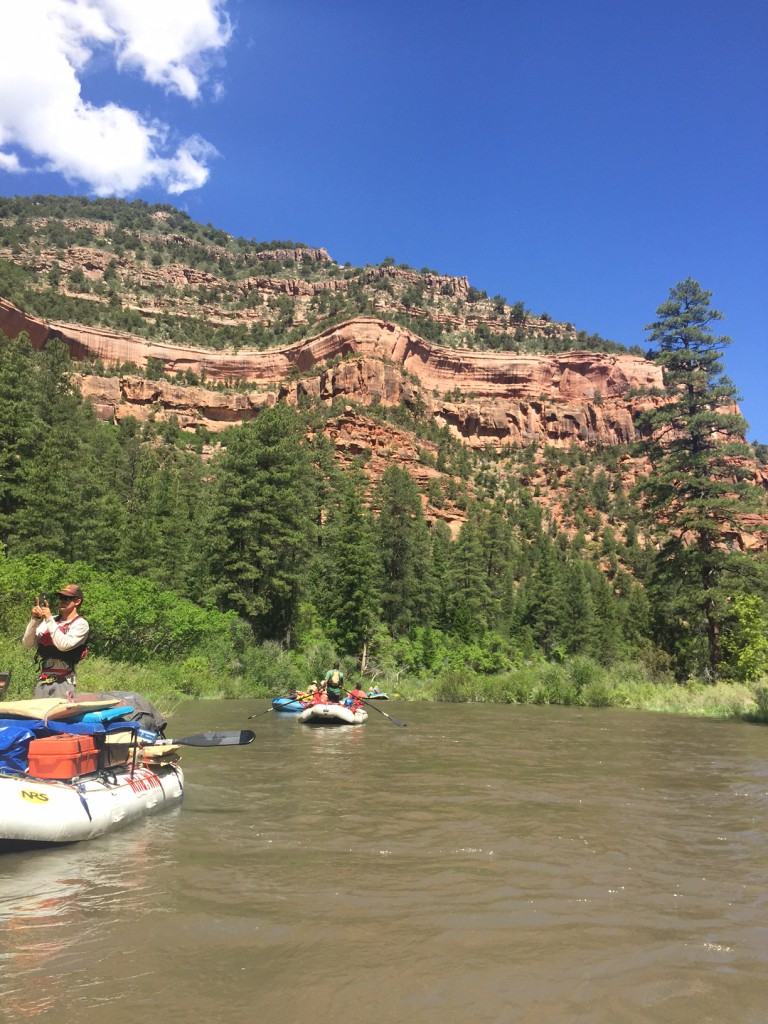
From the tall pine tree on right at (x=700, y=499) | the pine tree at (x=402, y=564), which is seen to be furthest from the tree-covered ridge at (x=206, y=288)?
the tall pine tree on right at (x=700, y=499)

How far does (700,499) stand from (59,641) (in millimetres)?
24843

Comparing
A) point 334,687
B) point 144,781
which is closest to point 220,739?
point 144,781

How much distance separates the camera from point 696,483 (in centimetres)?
2639

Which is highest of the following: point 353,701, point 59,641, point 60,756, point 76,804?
point 59,641

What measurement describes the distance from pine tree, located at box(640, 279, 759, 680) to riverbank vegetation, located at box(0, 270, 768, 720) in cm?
9

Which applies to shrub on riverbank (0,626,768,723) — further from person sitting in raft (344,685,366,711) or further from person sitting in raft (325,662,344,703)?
person sitting in raft (344,685,366,711)

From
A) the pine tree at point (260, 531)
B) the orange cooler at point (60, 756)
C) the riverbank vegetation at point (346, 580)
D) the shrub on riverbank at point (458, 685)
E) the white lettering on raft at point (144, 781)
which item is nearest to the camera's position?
the orange cooler at point (60, 756)

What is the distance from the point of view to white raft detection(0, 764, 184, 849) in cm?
545

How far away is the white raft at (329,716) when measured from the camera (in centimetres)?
1681

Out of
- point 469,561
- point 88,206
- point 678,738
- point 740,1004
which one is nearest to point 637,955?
point 740,1004

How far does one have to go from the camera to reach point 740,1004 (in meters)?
3.29

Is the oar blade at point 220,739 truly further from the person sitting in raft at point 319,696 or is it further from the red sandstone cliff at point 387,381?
the red sandstone cliff at point 387,381

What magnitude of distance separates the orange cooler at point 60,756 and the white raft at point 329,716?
35.0 feet

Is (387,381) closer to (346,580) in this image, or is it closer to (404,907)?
(346,580)
